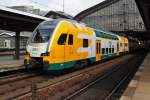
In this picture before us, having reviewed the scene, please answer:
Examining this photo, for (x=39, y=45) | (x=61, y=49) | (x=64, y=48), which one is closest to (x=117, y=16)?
(x=64, y=48)

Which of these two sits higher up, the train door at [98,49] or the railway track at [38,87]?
the train door at [98,49]

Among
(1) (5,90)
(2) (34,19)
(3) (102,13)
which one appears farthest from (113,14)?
(1) (5,90)

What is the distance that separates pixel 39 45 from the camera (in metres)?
15.1

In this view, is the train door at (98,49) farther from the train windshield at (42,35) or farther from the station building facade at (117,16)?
the station building facade at (117,16)

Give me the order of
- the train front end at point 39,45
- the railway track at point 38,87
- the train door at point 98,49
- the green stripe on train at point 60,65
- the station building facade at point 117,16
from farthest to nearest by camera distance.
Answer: the station building facade at point 117,16 → the train door at point 98,49 → the train front end at point 39,45 → the green stripe on train at point 60,65 → the railway track at point 38,87

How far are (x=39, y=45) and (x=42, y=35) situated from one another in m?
0.66

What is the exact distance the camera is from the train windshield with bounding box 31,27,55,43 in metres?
15.1

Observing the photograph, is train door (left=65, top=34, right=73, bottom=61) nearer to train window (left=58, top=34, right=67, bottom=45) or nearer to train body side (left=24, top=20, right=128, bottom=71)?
train body side (left=24, top=20, right=128, bottom=71)

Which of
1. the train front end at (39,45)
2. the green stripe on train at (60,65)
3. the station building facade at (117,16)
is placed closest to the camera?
the green stripe on train at (60,65)

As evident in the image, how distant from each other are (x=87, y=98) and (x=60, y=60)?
4939 mm

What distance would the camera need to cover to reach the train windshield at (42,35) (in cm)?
1507

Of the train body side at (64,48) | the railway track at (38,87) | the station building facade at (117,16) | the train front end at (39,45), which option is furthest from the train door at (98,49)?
the station building facade at (117,16)

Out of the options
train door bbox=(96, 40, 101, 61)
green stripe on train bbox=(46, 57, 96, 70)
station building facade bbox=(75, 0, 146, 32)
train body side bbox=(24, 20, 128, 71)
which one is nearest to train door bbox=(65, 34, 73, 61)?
train body side bbox=(24, 20, 128, 71)

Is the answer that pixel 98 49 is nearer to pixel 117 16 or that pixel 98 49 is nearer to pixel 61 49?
pixel 61 49
